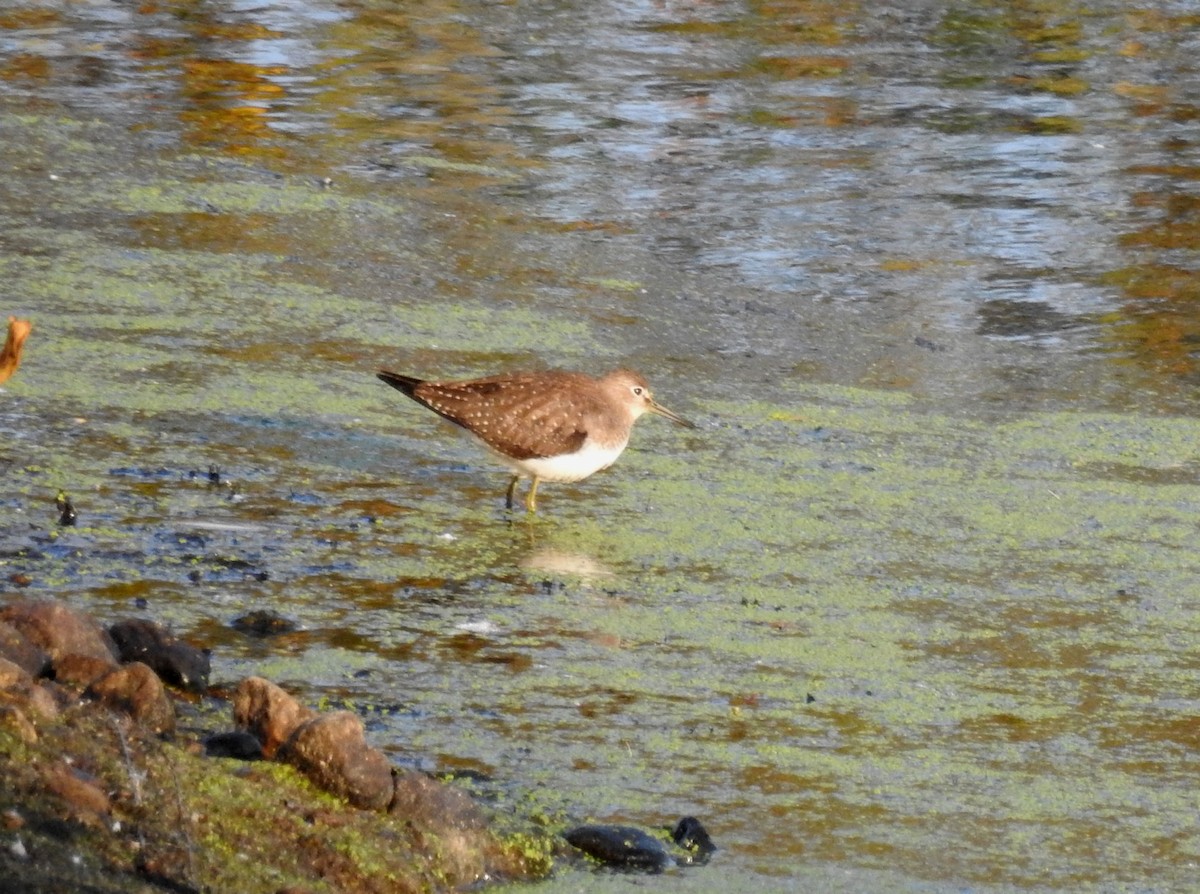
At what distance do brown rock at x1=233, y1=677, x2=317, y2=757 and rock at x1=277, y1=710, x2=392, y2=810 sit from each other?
0.17 metres

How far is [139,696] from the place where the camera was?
13.1 ft

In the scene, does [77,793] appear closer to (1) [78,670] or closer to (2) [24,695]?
(2) [24,695]

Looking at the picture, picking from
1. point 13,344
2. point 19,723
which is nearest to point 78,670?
point 19,723

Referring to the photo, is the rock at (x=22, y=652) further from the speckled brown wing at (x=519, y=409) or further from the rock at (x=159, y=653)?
the speckled brown wing at (x=519, y=409)

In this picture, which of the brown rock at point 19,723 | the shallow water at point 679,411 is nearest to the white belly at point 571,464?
→ the shallow water at point 679,411

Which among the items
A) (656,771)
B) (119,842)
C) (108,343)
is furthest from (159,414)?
(119,842)

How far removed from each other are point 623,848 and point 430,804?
0.41 meters

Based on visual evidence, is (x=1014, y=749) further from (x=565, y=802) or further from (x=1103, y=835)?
(x=565, y=802)

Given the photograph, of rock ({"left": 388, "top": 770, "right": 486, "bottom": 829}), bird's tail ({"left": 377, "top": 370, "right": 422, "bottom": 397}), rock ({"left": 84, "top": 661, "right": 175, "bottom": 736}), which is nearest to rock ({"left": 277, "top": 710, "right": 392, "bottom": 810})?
rock ({"left": 388, "top": 770, "right": 486, "bottom": 829})

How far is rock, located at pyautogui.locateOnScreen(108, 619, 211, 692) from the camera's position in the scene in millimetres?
4547

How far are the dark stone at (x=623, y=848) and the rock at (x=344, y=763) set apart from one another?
1.41 ft

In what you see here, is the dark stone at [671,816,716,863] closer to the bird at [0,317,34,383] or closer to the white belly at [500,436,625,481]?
the bird at [0,317,34,383]

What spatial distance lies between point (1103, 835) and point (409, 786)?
1551 millimetres

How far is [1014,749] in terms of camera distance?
4.75 metres
